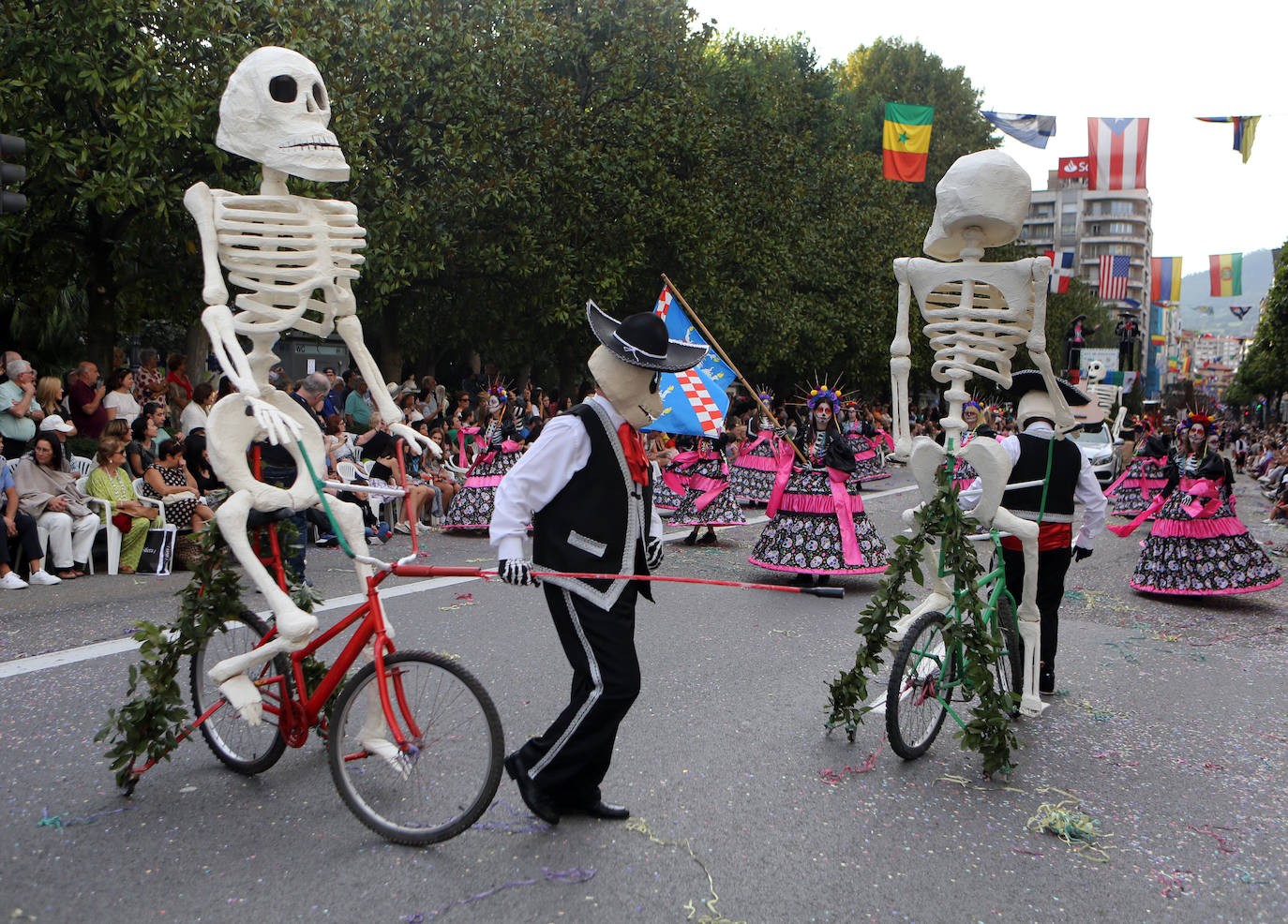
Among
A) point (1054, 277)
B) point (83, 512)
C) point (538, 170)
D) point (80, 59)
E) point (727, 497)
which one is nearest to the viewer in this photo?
point (83, 512)

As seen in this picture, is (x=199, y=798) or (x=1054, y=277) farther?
(x=1054, y=277)

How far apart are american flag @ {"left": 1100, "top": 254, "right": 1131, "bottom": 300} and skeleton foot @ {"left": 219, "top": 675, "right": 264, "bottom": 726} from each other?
37.7 m

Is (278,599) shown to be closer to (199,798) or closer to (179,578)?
(199,798)

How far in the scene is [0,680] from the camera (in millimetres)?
5625

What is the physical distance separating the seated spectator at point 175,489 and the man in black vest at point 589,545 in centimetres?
666

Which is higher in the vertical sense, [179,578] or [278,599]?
[278,599]

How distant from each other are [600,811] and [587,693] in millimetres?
524

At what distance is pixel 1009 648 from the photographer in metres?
5.55

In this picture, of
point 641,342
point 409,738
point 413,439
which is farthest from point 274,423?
point 641,342

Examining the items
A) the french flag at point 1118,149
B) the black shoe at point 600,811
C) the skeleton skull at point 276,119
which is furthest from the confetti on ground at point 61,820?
the french flag at point 1118,149

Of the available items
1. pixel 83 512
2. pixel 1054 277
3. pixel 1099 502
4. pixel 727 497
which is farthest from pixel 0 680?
pixel 1054 277

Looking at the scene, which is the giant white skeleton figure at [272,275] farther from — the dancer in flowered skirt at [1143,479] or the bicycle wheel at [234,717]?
the dancer in flowered skirt at [1143,479]

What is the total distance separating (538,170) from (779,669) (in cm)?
1374

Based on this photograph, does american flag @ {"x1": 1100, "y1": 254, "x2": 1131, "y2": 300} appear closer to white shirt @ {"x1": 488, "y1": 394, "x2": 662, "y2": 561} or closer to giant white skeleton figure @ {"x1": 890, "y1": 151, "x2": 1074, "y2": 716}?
giant white skeleton figure @ {"x1": 890, "y1": 151, "x2": 1074, "y2": 716}
